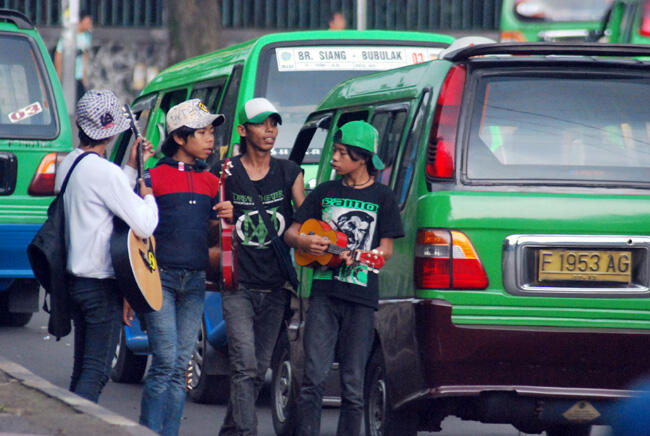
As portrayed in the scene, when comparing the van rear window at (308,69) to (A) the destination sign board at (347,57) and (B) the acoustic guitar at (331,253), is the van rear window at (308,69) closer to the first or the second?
(A) the destination sign board at (347,57)

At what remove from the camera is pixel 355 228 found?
654 centimetres

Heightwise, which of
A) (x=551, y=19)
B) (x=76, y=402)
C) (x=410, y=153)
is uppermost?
(x=551, y=19)

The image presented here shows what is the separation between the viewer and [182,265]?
6570 millimetres

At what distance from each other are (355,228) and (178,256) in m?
0.81

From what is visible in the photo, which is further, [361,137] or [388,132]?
[388,132]

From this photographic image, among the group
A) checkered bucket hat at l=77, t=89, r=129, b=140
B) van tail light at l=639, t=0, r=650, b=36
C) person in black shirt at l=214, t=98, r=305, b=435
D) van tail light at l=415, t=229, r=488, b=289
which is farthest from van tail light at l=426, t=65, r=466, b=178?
van tail light at l=639, t=0, r=650, b=36

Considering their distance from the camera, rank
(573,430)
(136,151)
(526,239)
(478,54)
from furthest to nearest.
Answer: (573,430) < (136,151) < (478,54) < (526,239)

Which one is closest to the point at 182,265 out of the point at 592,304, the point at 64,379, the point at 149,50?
the point at 592,304

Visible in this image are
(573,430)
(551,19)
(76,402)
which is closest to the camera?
(76,402)

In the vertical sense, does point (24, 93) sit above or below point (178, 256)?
above

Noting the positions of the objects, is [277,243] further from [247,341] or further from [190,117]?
[190,117]

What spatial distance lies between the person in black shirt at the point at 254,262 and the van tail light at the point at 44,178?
3900 millimetres

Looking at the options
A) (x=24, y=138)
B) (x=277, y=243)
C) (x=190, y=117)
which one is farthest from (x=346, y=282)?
(x=24, y=138)

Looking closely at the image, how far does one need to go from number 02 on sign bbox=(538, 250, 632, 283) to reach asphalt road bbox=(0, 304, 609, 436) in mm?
899
